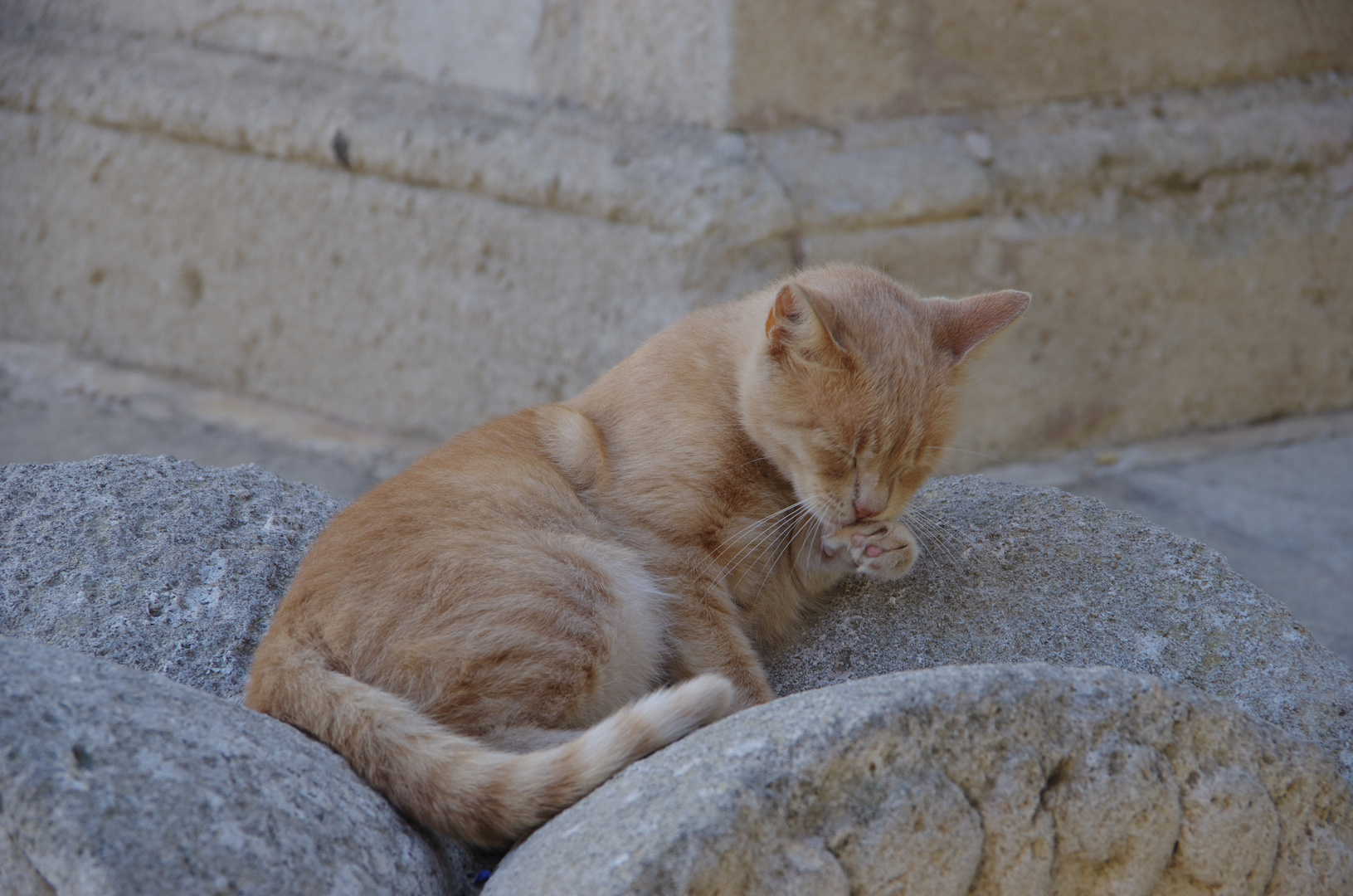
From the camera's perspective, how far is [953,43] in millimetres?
3936

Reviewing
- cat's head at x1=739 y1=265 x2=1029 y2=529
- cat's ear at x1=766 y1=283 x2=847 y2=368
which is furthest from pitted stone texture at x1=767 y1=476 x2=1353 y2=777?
cat's ear at x1=766 y1=283 x2=847 y2=368

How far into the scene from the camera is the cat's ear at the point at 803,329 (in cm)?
208

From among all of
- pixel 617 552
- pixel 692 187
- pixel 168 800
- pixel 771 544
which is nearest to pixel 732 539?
pixel 771 544

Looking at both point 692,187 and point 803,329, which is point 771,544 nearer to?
point 803,329

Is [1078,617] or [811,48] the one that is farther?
[811,48]

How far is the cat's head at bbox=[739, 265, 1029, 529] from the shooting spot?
2.14 meters

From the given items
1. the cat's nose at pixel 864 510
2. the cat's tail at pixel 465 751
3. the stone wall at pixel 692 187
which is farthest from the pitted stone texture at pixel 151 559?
the stone wall at pixel 692 187

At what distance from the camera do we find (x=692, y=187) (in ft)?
12.3

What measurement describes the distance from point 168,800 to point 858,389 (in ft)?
4.25

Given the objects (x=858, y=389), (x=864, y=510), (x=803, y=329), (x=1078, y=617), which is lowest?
(x=1078, y=617)

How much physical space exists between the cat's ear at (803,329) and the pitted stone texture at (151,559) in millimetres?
1125

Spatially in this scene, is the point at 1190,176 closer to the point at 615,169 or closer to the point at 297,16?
the point at 615,169

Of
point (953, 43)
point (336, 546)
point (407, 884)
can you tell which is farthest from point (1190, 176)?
point (407, 884)

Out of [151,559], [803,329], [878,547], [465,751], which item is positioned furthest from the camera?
[151,559]
